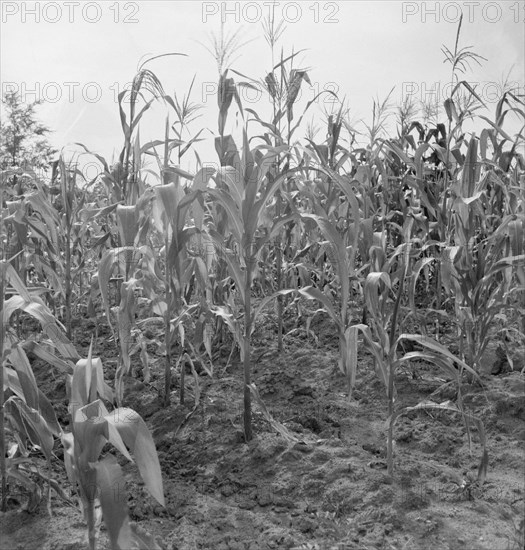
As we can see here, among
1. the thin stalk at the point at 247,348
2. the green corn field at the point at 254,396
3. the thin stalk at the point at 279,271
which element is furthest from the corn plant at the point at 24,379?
the thin stalk at the point at 279,271

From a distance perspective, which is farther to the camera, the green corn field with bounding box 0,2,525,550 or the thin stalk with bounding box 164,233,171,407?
the thin stalk with bounding box 164,233,171,407

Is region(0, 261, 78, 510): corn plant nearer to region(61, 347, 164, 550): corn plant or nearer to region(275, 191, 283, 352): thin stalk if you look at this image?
region(61, 347, 164, 550): corn plant

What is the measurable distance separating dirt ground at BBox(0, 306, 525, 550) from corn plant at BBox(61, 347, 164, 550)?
0.27 meters

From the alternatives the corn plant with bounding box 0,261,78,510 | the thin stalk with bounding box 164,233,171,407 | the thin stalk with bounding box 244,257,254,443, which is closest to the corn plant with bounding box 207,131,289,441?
the thin stalk with bounding box 244,257,254,443

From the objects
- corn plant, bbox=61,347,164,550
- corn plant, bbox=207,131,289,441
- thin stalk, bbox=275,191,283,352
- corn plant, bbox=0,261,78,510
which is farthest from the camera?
thin stalk, bbox=275,191,283,352

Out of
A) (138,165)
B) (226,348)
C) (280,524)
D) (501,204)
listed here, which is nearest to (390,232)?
(501,204)

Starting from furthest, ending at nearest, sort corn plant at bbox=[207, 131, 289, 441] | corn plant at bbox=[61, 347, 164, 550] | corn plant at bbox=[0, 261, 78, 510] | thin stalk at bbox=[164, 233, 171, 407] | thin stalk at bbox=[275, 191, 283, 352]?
thin stalk at bbox=[275, 191, 283, 352]
thin stalk at bbox=[164, 233, 171, 407]
corn plant at bbox=[207, 131, 289, 441]
corn plant at bbox=[0, 261, 78, 510]
corn plant at bbox=[61, 347, 164, 550]

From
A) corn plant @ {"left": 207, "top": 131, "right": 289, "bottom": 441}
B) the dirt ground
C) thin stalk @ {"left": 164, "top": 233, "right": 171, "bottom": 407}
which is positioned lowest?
the dirt ground

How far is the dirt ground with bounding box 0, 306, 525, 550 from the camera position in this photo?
1.65 meters

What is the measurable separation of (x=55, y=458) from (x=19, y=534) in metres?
0.47

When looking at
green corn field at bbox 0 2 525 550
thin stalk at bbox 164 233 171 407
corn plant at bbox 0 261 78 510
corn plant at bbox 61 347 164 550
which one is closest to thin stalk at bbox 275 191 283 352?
green corn field at bbox 0 2 525 550

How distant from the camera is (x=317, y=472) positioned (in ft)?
6.42

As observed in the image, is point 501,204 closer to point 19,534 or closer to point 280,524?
point 280,524

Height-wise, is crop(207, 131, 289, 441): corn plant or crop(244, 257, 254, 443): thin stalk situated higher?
crop(207, 131, 289, 441): corn plant
